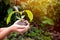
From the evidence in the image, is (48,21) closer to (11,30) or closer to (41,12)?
(41,12)

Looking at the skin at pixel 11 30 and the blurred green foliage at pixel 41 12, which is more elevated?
the skin at pixel 11 30

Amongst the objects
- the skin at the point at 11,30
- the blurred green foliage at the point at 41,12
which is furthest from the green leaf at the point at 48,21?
the skin at the point at 11,30

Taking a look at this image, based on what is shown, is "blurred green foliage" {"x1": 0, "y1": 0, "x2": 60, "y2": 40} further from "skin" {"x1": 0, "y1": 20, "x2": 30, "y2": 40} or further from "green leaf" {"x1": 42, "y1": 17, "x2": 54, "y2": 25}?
"skin" {"x1": 0, "y1": 20, "x2": 30, "y2": 40}

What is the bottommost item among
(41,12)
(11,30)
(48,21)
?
(48,21)

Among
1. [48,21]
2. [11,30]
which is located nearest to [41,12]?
[48,21]

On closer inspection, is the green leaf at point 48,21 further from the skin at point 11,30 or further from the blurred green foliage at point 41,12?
the skin at point 11,30

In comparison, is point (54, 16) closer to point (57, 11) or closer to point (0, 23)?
point (57, 11)

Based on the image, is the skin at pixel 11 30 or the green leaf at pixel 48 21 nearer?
the skin at pixel 11 30

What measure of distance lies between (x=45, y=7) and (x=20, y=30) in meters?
1.48

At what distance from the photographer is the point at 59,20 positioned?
2.82 metres

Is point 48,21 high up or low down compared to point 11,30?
down

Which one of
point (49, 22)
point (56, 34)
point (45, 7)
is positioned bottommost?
point (56, 34)

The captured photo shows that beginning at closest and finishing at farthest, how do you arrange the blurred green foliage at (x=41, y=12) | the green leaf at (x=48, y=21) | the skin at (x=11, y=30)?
the skin at (x=11, y=30)
the blurred green foliage at (x=41, y=12)
the green leaf at (x=48, y=21)

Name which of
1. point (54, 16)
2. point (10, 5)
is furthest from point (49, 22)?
point (10, 5)
